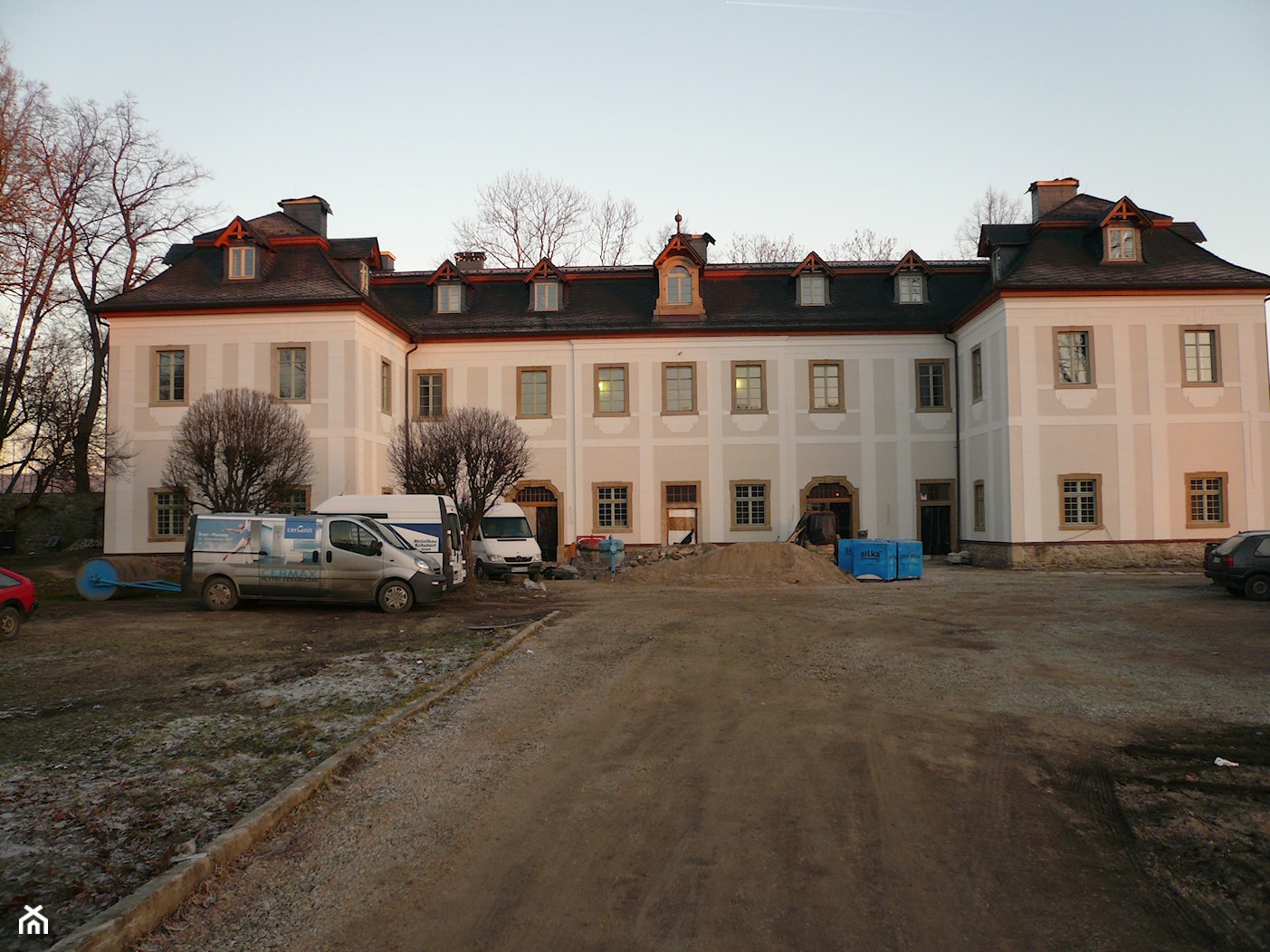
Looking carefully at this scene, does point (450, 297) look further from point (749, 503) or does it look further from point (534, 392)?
point (749, 503)

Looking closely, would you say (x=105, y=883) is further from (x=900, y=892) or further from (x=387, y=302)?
(x=387, y=302)

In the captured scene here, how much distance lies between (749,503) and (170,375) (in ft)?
59.4

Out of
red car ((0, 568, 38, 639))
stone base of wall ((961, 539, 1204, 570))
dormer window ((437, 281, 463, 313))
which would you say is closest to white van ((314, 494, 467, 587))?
red car ((0, 568, 38, 639))

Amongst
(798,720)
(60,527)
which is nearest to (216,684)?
(798,720)

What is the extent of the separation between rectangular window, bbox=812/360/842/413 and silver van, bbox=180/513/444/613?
654 inches

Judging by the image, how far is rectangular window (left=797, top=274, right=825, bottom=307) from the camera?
2989cm

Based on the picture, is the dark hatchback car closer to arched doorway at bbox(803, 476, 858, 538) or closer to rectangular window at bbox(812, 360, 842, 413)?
arched doorway at bbox(803, 476, 858, 538)

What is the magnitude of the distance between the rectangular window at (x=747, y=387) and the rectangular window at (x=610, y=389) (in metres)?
3.70

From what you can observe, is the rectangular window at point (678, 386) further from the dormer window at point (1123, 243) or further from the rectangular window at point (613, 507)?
the dormer window at point (1123, 243)

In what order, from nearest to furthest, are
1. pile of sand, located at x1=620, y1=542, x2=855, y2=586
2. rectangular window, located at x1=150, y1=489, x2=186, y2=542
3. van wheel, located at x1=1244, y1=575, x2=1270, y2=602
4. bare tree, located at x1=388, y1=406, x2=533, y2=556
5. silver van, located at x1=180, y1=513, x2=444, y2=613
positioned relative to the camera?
silver van, located at x1=180, y1=513, x2=444, y2=613, van wheel, located at x1=1244, y1=575, x2=1270, y2=602, bare tree, located at x1=388, y1=406, x2=533, y2=556, pile of sand, located at x1=620, y1=542, x2=855, y2=586, rectangular window, located at x1=150, y1=489, x2=186, y2=542

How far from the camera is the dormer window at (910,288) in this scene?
98.1 feet

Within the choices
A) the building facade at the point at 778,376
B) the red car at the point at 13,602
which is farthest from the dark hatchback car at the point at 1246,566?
the red car at the point at 13,602

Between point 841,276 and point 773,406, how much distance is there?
5.80 metres

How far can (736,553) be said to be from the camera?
77.2 ft
